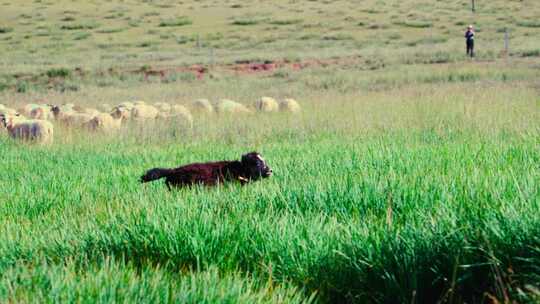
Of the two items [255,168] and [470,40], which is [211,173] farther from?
[470,40]

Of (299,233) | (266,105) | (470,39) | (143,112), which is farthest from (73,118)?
(470,39)


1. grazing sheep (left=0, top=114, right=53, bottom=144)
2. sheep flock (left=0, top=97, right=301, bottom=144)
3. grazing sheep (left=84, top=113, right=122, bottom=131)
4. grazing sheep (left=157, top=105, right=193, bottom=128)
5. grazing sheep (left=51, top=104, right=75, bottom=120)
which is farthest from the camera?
grazing sheep (left=51, top=104, right=75, bottom=120)

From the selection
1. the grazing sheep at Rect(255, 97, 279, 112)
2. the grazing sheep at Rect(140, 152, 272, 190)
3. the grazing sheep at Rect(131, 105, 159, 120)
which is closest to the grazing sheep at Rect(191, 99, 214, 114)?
the grazing sheep at Rect(255, 97, 279, 112)

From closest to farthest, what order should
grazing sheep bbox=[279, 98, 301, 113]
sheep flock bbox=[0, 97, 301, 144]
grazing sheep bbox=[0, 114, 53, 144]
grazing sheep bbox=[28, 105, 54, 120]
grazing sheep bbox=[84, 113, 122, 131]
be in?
grazing sheep bbox=[0, 114, 53, 144] → sheep flock bbox=[0, 97, 301, 144] → grazing sheep bbox=[84, 113, 122, 131] → grazing sheep bbox=[28, 105, 54, 120] → grazing sheep bbox=[279, 98, 301, 113]

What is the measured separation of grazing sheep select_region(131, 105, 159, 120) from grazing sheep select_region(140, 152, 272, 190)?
856cm

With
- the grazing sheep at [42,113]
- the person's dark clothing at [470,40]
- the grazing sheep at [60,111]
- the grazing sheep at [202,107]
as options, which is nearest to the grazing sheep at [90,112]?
the grazing sheep at [60,111]

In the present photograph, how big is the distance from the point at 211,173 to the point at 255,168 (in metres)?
0.39

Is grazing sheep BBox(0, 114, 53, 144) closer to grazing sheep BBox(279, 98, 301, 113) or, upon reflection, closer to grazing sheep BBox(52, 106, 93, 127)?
grazing sheep BBox(52, 106, 93, 127)

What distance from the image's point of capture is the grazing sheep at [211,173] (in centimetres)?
625

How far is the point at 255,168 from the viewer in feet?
20.6

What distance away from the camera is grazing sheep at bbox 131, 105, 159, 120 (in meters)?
14.9

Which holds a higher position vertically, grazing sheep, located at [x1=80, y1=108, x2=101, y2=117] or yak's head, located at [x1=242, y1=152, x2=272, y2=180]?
yak's head, located at [x1=242, y1=152, x2=272, y2=180]

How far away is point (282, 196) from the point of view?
485 cm

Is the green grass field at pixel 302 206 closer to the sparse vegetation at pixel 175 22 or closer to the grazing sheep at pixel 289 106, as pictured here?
the grazing sheep at pixel 289 106
